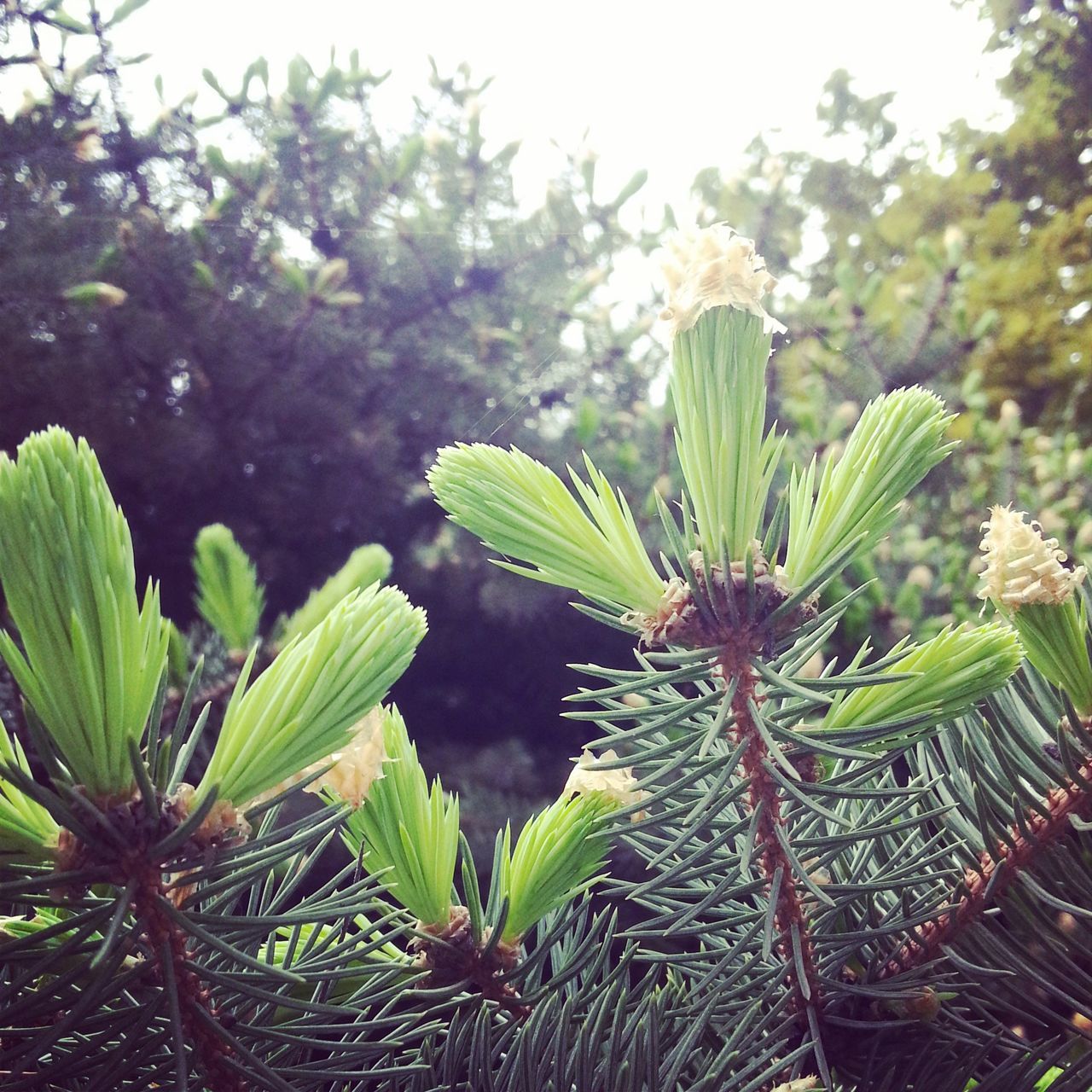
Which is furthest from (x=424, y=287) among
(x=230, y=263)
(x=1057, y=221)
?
→ (x=1057, y=221)

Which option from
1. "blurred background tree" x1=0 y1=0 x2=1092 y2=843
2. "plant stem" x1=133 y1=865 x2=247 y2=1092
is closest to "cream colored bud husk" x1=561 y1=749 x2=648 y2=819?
"plant stem" x1=133 y1=865 x2=247 y2=1092

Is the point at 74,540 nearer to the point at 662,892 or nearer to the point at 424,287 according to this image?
the point at 662,892

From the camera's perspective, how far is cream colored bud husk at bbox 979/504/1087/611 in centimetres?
22

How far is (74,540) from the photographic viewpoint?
156 mm

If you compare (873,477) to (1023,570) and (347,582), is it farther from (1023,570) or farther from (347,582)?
(347,582)

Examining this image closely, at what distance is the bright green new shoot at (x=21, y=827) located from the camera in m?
0.17

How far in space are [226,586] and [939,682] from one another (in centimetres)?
40

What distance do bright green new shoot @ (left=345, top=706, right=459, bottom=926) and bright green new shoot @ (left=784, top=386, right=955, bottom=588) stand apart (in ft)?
0.41

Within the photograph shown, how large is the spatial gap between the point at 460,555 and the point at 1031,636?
2.07 feet

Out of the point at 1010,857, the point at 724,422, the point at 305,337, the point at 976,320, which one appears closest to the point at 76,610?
the point at 724,422

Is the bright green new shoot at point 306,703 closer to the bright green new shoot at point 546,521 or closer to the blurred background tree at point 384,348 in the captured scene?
the bright green new shoot at point 546,521

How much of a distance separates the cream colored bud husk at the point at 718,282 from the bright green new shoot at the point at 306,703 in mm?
106

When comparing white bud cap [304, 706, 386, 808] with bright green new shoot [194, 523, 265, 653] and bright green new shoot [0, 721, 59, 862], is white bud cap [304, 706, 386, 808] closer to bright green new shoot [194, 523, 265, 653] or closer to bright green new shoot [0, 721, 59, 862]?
bright green new shoot [0, 721, 59, 862]

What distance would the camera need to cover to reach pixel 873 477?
203mm
